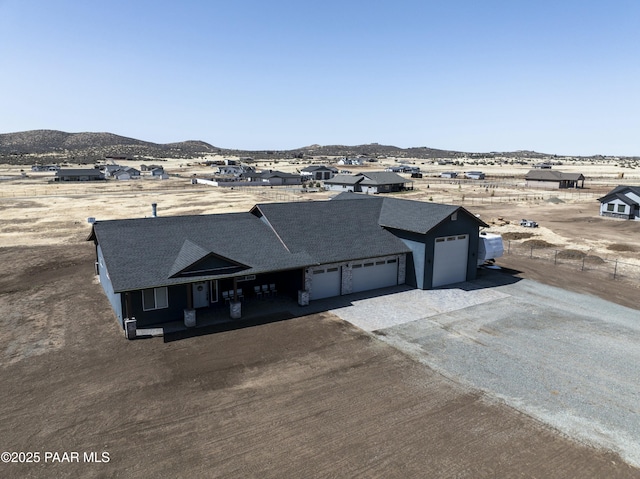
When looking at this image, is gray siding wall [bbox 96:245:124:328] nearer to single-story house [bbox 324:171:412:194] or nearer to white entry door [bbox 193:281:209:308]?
white entry door [bbox 193:281:209:308]

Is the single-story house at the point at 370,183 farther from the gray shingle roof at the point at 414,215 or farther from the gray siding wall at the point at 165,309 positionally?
the gray siding wall at the point at 165,309

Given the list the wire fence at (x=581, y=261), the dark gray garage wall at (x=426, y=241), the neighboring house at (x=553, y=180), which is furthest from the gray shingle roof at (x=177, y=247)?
the neighboring house at (x=553, y=180)

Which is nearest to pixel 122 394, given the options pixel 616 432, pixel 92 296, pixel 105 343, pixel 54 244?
pixel 105 343

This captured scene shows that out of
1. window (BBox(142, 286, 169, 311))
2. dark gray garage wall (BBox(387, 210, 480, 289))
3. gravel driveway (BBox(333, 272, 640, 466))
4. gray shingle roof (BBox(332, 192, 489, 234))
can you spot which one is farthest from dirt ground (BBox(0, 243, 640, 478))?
gray shingle roof (BBox(332, 192, 489, 234))

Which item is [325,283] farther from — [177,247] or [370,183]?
[370,183]

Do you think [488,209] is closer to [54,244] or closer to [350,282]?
[350,282]

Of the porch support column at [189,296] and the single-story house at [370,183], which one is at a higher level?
the single-story house at [370,183]
